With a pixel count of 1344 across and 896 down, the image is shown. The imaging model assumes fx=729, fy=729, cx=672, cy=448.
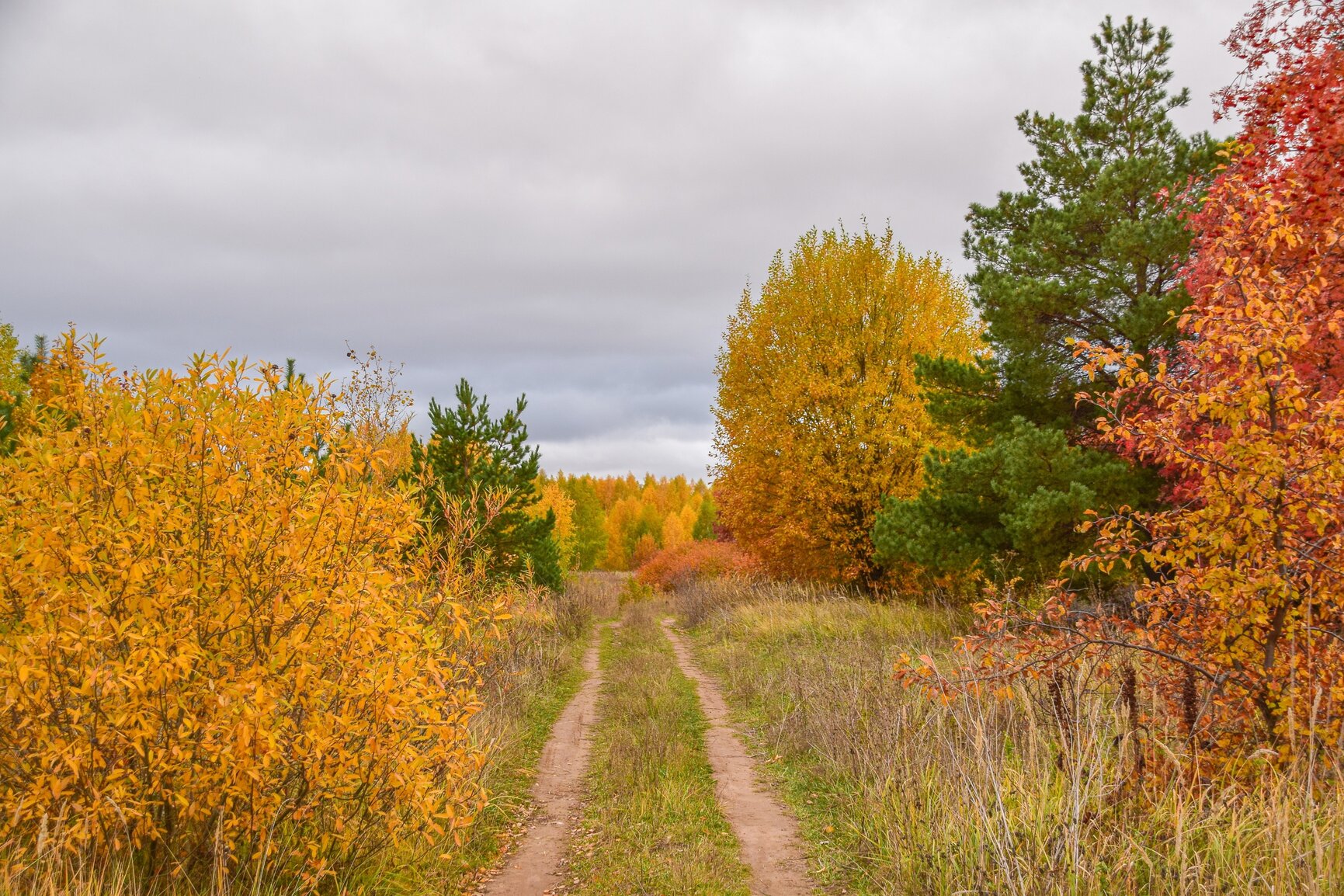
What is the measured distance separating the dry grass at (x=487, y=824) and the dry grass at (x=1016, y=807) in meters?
2.42

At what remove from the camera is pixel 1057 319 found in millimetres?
11555

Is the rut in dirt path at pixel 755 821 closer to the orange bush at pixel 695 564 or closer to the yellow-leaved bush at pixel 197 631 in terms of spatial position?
the yellow-leaved bush at pixel 197 631

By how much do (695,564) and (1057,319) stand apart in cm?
2081

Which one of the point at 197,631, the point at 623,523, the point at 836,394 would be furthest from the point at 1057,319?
the point at 623,523

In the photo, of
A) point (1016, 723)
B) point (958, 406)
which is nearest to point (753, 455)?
point (958, 406)

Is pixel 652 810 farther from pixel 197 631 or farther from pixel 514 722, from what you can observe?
pixel 197 631

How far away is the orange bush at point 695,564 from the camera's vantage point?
25.1 metres

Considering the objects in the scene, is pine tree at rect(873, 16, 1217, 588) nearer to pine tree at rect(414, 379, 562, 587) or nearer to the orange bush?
pine tree at rect(414, 379, 562, 587)

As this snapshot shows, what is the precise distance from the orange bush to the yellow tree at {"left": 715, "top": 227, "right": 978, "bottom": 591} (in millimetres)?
6172

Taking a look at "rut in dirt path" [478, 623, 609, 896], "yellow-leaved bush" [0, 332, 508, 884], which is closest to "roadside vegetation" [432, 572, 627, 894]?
"rut in dirt path" [478, 623, 609, 896]

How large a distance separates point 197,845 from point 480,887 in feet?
5.88

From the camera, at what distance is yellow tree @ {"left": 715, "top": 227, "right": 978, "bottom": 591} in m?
16.2

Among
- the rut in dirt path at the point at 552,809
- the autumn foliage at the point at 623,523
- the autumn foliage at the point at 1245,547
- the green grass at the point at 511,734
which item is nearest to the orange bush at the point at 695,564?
the autumn foliage at the point at 623,523

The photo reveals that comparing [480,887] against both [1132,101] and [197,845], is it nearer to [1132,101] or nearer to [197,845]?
[197,845]
